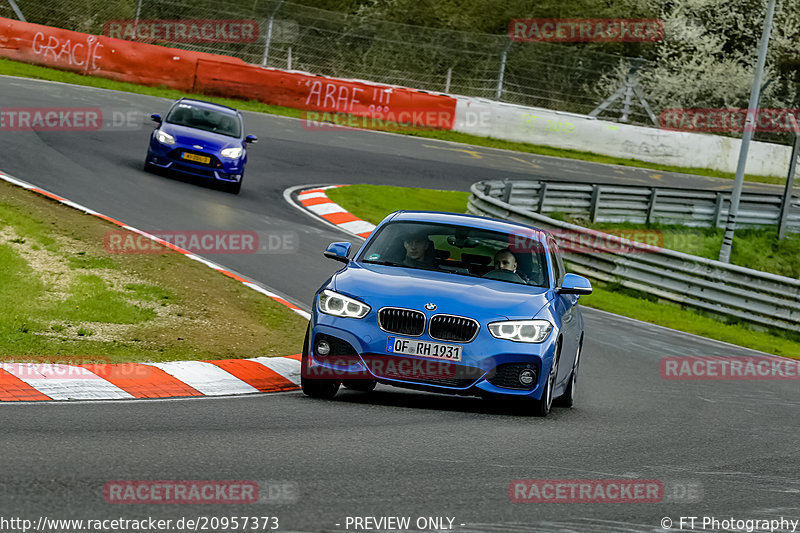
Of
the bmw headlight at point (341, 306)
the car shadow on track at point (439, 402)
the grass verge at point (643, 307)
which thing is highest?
the bmw headlight at point (341, 306)

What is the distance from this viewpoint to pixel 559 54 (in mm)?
40375

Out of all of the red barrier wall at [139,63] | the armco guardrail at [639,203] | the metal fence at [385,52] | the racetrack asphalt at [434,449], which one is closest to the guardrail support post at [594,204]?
the armco guardrail at [639,203]

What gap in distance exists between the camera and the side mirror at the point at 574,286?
959 centimetres

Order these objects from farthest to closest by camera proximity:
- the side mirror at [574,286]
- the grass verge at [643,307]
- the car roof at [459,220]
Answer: the grass verge at [643,307]
the car roof at [459,220]
the side mirror at [574,286]

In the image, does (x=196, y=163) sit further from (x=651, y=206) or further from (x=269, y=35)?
(x=269, y=35)

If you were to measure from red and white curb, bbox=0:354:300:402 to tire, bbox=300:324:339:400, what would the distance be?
0.40 metres

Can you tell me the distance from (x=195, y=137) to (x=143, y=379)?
43.9 ft

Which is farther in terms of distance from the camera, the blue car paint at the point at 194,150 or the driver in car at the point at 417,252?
the blue car paint at the point at 194,150

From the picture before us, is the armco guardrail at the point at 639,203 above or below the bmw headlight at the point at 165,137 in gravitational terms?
below

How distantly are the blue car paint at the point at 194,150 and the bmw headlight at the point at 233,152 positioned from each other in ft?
0.14

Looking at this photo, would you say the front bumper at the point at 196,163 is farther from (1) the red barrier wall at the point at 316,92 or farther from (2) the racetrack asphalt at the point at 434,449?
(1) the red barrier wall at the point at 316,92

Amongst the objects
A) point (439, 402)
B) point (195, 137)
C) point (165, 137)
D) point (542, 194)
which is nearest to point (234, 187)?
point (195, 137)

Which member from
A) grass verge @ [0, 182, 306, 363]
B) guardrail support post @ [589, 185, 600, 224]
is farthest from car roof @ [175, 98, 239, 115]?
guardrail support post @ [589, 185, 600, 224]

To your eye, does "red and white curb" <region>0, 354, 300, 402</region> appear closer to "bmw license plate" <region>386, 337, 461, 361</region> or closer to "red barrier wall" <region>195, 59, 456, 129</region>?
"bmw license plate" <region>386, 337, 461, 361</region>
